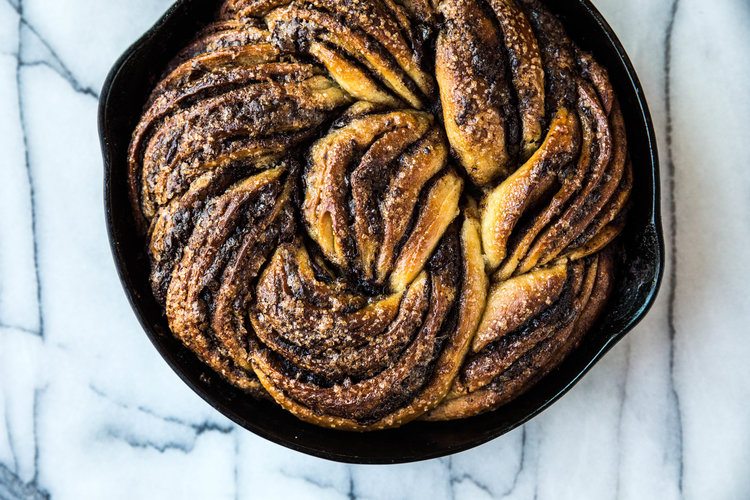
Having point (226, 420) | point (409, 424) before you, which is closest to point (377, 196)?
point (409, 424)

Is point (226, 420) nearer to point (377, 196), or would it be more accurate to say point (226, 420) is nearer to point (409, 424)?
point (409, 424)

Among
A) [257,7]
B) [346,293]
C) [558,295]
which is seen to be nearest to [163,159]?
[257,7]

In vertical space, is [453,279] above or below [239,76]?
below

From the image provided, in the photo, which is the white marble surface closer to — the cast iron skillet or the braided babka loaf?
the cast iron skillet

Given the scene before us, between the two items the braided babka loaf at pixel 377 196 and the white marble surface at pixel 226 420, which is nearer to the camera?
the braided babka loaf at pixel 377 196

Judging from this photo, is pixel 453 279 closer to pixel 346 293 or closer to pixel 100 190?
pixel 346 293

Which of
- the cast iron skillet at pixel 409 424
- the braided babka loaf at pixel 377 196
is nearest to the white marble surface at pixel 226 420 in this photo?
the cast iron skillet at pixel 409 424

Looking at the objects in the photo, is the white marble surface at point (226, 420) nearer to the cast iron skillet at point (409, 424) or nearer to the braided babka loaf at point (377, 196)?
the cast iron skillet at point (409, 424)
